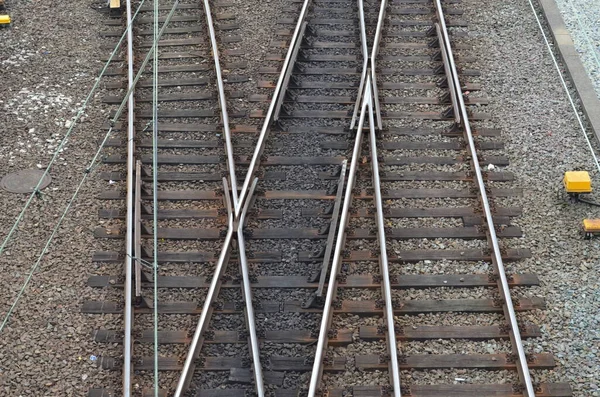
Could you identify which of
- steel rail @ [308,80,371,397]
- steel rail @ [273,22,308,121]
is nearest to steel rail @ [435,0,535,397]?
steel rail @ [308,80,371,397]

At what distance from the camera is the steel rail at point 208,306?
8.13m

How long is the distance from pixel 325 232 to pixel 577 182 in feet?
10.4

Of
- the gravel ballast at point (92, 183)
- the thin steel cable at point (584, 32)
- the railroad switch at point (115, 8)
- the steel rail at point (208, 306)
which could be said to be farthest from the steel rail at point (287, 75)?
the thin steel cable at point (584, 32)

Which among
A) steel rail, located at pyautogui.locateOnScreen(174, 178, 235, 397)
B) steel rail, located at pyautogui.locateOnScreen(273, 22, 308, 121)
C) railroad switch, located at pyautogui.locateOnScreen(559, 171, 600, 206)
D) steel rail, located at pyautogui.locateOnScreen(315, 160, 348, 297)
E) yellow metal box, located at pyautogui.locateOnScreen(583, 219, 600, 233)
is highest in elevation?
steel rail, located at pyautogui.locateOnScreen(273, 22, 308, 121)

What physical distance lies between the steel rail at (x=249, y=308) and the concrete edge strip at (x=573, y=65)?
200 inches

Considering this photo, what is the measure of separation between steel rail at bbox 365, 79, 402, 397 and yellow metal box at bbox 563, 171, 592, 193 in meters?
2.29

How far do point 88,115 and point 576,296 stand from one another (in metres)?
7.00

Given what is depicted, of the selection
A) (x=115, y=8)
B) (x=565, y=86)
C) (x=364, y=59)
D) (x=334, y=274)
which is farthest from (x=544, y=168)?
(x=115, y=8)

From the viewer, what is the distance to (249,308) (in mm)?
8812

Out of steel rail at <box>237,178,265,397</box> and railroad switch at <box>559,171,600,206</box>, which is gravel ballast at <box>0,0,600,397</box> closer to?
railroad switch at <box>559,171,600,206</box>

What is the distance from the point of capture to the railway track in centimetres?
839

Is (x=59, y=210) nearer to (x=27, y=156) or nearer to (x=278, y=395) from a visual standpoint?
(x=27, y=156)

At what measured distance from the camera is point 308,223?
10133 mm

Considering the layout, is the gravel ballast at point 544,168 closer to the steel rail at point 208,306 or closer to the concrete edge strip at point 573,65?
the concrete edge strip at point 573,65
